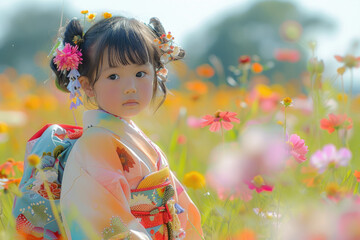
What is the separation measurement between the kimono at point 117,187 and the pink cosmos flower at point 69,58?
0.40 feet

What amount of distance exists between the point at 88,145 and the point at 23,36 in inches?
448

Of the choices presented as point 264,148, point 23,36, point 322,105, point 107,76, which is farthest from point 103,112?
point 23,36

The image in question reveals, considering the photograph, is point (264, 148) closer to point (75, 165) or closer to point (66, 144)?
point (75, 165)

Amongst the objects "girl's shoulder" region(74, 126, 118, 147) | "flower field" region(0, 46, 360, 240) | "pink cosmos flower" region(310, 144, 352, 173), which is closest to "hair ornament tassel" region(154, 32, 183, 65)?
"flower field" region(0, 46, 360, 240)

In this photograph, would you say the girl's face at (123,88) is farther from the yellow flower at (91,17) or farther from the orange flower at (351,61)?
the orange flower at (351,61)

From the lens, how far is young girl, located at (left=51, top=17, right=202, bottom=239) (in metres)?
1.04

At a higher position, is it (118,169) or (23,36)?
(118,169)

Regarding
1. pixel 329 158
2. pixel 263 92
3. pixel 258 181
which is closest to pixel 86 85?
pixel 258 181

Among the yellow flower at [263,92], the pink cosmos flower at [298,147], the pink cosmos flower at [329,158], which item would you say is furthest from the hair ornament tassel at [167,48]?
the yellow flower at [263,92]

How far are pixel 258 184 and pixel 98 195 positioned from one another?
13.2 inches

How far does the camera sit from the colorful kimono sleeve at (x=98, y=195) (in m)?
1.03

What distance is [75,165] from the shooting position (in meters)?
1.08

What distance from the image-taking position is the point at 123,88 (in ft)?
3.75

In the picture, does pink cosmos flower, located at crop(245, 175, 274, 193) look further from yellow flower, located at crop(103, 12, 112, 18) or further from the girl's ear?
yellow flower, located at crop(103, 12, 112, 18)
